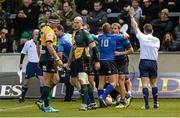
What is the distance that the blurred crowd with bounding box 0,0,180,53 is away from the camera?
23.0 m

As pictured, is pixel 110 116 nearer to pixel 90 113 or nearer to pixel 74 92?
pixel 90 113

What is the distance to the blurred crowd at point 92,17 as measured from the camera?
→ 2297 centimetres

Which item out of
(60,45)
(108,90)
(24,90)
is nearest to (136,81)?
(60,45)

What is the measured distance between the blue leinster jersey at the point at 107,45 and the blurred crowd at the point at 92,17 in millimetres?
4702

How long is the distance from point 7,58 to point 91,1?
13.3 feet

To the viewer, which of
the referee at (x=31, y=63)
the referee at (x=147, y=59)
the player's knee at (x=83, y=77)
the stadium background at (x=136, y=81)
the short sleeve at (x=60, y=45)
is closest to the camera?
the player's knee at (x=83, y=77)

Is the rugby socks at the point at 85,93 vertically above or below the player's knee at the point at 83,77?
below

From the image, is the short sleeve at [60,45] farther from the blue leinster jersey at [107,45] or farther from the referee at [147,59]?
the referee at [147,59]

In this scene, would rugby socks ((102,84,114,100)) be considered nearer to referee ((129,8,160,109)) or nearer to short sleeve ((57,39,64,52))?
referee ((129,8,160,109))

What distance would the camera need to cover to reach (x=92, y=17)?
2347 centimetres

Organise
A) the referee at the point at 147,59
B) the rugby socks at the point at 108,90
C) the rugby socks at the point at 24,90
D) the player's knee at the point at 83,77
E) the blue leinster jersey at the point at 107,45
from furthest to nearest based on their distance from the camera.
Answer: the rugby socks at the point at 24,90, the blue leinster jersey at the point at 107,45, the rugby socks at the point at 108,90, the referee at the point at 147,59, the player's knee at the point at 83,77

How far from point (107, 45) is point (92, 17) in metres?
6.09

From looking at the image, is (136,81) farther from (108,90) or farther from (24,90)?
(108,90)

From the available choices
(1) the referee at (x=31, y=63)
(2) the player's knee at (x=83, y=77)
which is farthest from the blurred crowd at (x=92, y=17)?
(2) the player's knee at (x=83, y=77)
